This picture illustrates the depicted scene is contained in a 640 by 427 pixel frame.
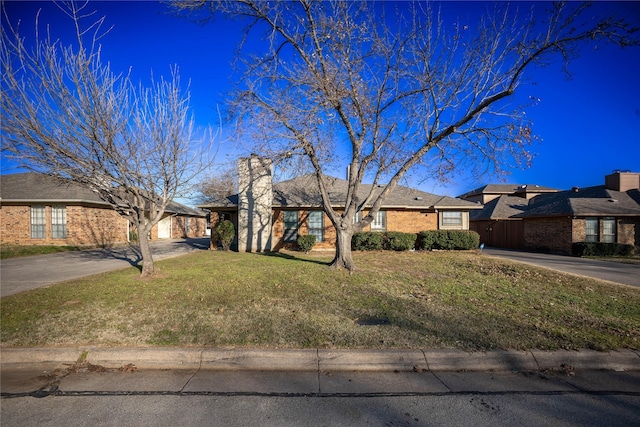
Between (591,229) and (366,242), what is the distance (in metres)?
14.2

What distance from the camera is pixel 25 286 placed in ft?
25.2

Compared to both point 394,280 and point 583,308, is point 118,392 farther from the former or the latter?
point 583,308

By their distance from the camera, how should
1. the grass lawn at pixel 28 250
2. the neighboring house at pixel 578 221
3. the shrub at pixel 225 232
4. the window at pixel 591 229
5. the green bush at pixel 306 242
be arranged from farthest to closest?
the window at pixel 591 229 < the neighboring house at pixel 578 221 < the shrub at pixel 225 232 < the green bush at pixel 306 242 < the grass lawn at pixel 28 250

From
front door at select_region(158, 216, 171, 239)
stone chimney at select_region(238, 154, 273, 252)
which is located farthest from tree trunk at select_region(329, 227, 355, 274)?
front door at select_region(158, 216, 171, 239)

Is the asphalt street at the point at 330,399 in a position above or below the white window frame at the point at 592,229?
below

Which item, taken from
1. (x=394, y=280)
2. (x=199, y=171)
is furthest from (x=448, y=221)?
(x=199, y=171)

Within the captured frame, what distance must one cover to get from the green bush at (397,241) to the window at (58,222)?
61.2 feet

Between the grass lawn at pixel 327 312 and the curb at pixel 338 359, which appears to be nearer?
the curb at pixel 338 359

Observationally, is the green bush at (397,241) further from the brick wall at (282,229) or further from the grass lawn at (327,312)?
the grass lawn at (327,312)

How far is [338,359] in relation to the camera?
3.77 m

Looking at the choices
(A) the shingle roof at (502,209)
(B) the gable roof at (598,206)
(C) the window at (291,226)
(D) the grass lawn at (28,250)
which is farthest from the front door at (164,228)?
(B) the gable roof at (598,206)

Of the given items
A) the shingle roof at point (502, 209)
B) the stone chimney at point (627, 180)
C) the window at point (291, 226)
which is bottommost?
the window at point (291, 226)

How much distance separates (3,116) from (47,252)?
12.5 metres

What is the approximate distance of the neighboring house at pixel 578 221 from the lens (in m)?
18.1
